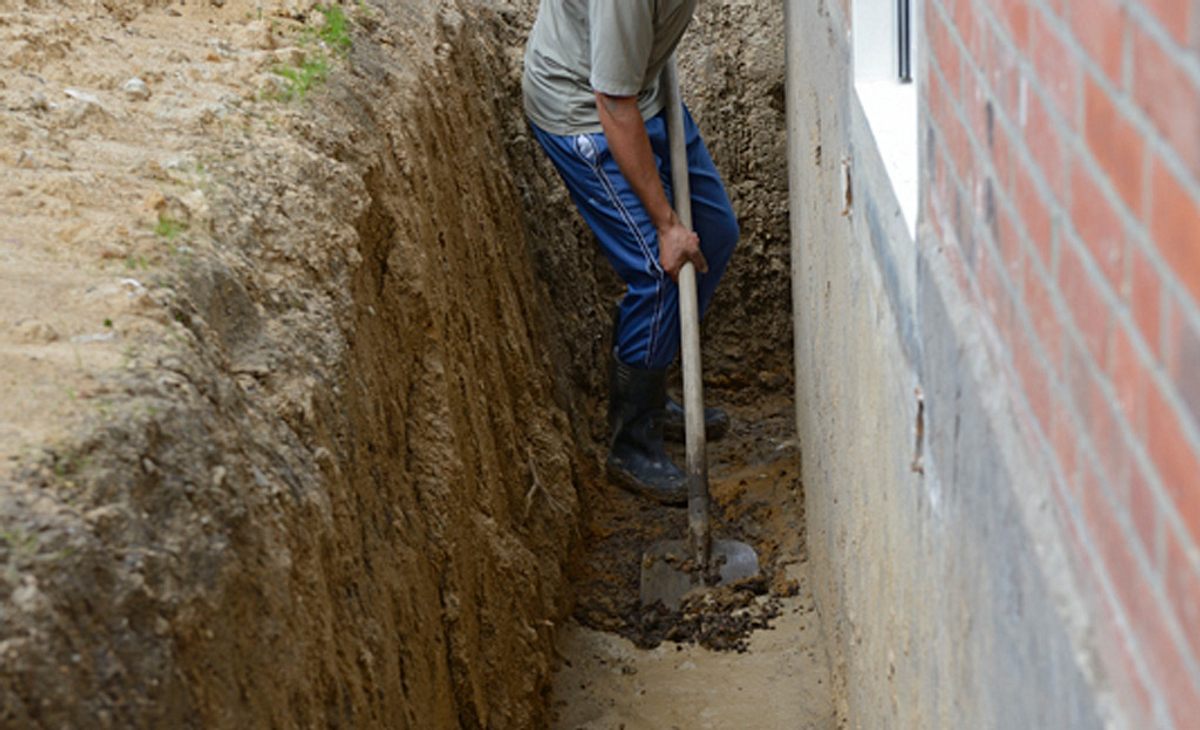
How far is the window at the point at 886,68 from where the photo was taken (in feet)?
10.3

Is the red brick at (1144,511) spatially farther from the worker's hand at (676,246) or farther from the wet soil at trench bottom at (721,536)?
the worker's hand at (676,246)

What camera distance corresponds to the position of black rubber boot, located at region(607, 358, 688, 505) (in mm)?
5809

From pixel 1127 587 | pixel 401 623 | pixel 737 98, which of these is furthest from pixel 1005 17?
pixel 737 98

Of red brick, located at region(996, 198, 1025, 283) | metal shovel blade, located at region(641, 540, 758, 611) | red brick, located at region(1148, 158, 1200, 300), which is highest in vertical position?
red brick, located at region(1148, 158, 1200, 300)

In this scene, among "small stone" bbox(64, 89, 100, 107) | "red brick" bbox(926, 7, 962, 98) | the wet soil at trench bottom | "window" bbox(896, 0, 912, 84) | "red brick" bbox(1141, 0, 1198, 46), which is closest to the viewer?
"red brick" bbox(1141, 0, 1198, 46)

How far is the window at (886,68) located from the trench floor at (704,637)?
1.98 meters

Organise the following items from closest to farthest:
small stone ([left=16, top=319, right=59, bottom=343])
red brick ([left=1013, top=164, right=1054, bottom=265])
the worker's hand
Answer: red brick ([left=1013, top=164, right=1054, bottom=265])
small stone ([left=16, top=319, right=59, bottom=343])
the worker's hand

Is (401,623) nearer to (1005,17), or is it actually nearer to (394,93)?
(394,93)

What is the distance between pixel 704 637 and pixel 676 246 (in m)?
1.44

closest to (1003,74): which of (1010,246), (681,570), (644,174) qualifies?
(1010,246)

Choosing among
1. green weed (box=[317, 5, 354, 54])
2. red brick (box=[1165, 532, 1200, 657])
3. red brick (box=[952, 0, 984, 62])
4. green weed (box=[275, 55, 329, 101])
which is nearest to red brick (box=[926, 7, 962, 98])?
red brick (box=[952, 0, 984, 62])

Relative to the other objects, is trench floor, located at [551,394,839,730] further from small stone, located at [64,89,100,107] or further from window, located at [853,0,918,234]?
small stone, located at [64,89,100,107]

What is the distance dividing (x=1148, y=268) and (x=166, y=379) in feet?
5.91

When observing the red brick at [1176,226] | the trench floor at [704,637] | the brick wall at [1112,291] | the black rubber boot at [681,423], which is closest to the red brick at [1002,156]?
the brick wall at [1112,291]
